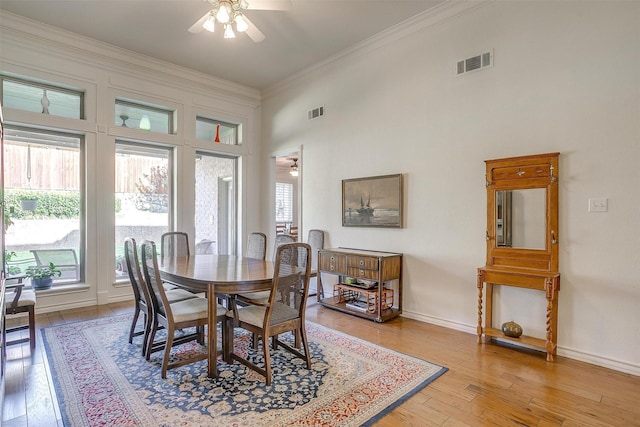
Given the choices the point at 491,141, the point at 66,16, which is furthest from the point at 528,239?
the point at 66,16

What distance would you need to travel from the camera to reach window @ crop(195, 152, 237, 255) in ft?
19.1

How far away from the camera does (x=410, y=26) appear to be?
159 inches

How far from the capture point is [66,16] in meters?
3.93

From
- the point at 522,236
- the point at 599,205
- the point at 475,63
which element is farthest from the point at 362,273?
the point at 475,63

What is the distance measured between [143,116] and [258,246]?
2.89 m

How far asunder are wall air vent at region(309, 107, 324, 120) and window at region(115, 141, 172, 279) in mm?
2388

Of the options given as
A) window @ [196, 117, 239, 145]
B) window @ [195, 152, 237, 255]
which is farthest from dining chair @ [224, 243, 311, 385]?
window @ [196, 117, 239, 145]

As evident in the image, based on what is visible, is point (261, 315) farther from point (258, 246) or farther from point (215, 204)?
point (215, 204)

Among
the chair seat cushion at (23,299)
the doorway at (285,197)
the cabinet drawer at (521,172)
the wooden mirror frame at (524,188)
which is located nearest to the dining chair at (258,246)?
the chair seat cushion at (23,299)

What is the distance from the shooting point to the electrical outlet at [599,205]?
2788 millimetres

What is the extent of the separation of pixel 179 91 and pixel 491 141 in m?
4.64

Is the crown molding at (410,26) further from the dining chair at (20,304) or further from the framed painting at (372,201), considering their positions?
the dining chair at (20,304)

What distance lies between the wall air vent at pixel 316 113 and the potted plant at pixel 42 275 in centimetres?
417

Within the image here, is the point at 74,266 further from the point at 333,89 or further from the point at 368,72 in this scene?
the point at 368,72
